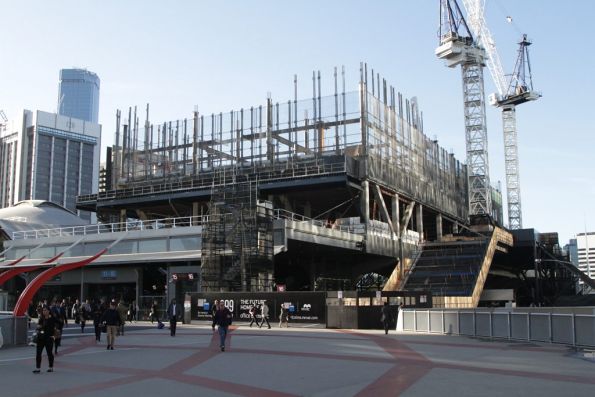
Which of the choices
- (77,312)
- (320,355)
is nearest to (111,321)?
(320,355)

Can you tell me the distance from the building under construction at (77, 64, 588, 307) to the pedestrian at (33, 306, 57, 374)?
27.4m

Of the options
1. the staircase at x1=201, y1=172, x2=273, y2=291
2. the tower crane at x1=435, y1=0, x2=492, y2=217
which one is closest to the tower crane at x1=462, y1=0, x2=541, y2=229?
the tower crane at x1=435, y1=0, x2=492, y2=217

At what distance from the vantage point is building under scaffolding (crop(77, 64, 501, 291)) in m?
61.5

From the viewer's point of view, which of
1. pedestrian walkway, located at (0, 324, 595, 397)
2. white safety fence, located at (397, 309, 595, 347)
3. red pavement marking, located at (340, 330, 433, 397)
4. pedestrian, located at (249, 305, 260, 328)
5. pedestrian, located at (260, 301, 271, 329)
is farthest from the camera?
pedestrian, located at (249, 305, 260, 328)

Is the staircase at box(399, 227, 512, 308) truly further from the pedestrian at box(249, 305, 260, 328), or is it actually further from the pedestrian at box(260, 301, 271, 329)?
the pedestrian at box(260, 301, 271, 329)

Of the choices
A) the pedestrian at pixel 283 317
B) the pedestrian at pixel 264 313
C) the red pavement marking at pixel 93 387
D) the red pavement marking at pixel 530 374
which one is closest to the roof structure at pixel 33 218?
the pedestrian at pixel 264 313

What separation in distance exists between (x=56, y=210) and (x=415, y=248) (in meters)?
51.6

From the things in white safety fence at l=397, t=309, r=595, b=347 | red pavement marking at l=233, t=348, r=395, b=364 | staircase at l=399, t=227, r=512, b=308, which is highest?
staircase at l=399, t=227, r=512, b=308

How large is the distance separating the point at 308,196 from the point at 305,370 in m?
53.2

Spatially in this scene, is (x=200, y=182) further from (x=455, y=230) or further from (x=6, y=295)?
(x=455, y=230)

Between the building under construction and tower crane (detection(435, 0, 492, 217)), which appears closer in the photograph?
the building under construction

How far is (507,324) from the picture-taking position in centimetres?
2441

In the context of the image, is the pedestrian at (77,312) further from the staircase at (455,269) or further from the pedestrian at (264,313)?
the staircase at (455,269)

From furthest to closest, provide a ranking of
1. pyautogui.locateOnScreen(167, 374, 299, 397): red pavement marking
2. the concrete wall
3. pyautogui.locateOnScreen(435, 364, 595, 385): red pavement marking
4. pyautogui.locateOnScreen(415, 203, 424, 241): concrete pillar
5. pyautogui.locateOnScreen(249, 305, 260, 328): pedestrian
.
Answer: pyautogui.locateOnScreen(415, 203, 424, 241): concrete pillar
pyautogui.locateOnScreen(249, 305, 260, 328): pedestrian
the concrete wall
pyautogui.locateOnScreen(435, 364, 595, 385): red pavement marking
pyautogui.locateOnScreen(167, 374, 299, 397): red pavement marking
